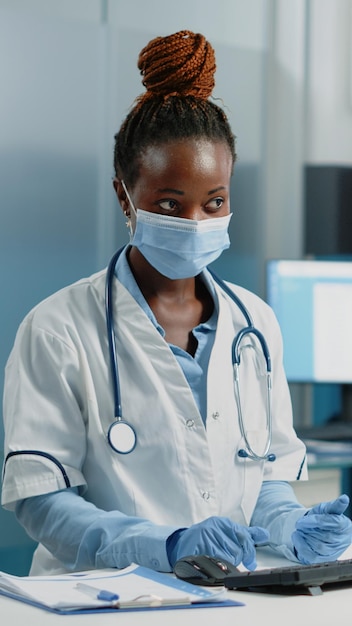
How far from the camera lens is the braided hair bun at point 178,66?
1.59 m

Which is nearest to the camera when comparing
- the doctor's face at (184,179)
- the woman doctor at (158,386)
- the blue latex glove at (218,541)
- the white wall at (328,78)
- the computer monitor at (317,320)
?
the blue latex glove at (218,541)

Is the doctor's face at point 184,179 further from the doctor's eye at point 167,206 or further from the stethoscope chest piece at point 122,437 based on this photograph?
the stethoscope chest piece at point 122,437

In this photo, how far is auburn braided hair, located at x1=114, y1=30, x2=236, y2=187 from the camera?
5.21 feet

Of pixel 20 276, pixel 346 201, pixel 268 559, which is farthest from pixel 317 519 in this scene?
pixel 346 201

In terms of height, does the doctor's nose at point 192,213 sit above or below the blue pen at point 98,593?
above

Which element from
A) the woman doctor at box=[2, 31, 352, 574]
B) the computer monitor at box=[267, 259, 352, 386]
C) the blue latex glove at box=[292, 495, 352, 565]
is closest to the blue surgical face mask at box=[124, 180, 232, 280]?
the woman doctor at box=[2, 31, 352, 574]

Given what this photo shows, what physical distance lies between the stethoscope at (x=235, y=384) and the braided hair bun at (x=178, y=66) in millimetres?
286

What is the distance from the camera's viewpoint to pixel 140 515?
1.48m

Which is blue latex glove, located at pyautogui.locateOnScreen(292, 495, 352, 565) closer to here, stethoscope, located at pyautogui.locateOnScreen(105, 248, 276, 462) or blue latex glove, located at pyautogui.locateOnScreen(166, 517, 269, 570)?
blue latex glove, located at pyautogui.locateOnScreen(166, 517, 269, 570)

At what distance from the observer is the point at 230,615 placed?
1.08 metres

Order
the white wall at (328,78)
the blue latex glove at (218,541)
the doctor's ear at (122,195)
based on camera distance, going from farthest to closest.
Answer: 1. the white wall at (328,78)
2. the doctor's ear at (122,195)
3. the blue latex glove at (218,541)

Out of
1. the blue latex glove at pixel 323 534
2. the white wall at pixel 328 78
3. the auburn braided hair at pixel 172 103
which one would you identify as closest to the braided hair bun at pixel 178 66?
the auburn braided hair at pixel 172 103

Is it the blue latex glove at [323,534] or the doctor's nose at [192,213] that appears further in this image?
the doctor's nose at [192,213]

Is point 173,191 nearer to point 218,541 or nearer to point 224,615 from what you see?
point 218,541
